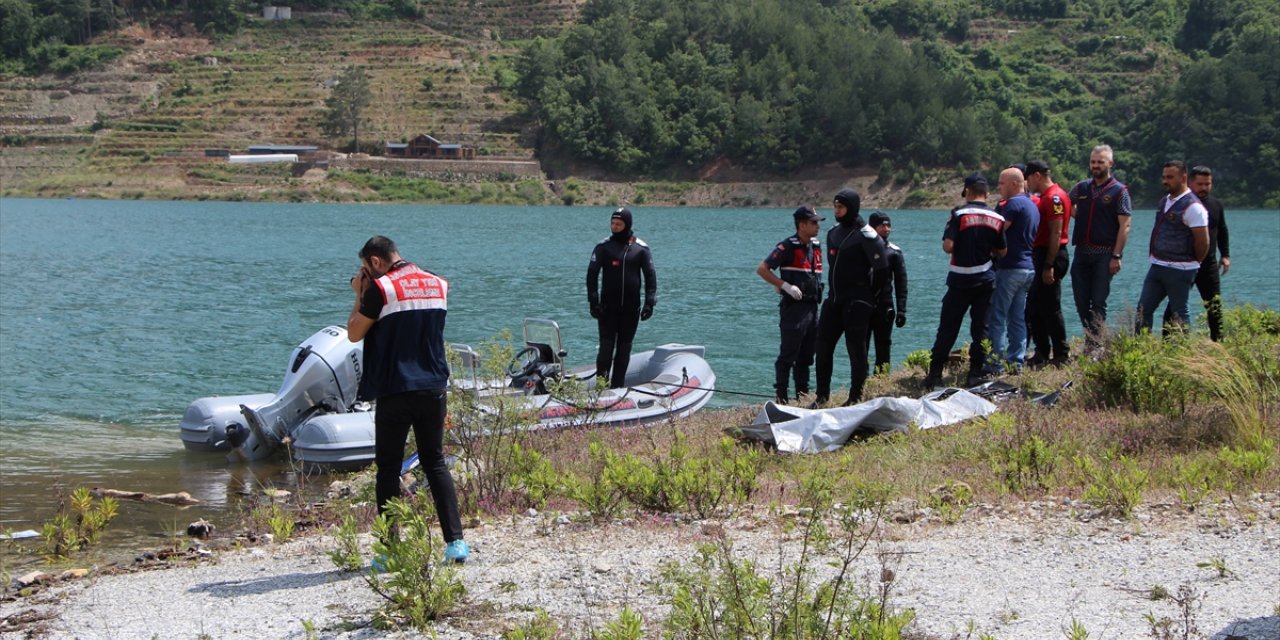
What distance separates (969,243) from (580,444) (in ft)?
10.9

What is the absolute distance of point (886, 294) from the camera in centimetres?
1011

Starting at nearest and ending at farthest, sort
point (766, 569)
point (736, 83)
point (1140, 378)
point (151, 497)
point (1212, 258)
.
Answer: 1. point (766, 569)
2. point (1140, 378)
3. point (151, 497)
4. point (1212, 258)
5. point (736, 83)

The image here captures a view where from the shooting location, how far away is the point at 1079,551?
19.7ft

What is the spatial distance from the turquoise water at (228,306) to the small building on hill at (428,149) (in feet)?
95.8

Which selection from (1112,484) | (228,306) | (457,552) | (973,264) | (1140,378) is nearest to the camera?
(457,552)

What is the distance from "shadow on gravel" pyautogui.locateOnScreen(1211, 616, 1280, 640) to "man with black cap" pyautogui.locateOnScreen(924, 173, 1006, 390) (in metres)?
5.19

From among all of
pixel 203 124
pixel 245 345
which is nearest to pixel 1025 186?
pixel 245 345

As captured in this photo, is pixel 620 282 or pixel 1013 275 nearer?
pixel 1013 275

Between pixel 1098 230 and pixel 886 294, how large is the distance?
74.7 inches

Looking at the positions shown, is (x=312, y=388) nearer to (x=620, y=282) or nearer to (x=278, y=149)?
(x=620, y=282)

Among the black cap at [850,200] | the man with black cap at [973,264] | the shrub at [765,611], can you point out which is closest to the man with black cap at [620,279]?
the black cap at [850,200]

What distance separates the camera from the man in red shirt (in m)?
10.5

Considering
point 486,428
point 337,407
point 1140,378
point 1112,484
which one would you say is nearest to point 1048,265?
point 1140,378

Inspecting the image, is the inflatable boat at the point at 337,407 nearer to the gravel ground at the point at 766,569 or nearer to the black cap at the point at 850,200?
the black cap at the point at 850,200
